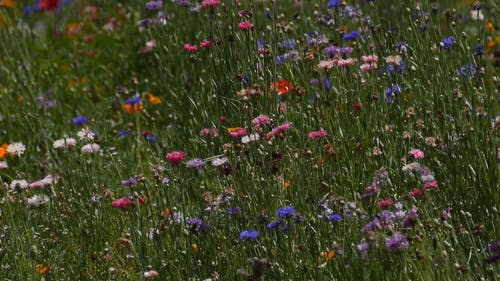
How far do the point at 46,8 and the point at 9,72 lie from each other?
354cm

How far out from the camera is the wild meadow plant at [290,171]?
2.78 m

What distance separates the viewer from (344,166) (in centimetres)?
344

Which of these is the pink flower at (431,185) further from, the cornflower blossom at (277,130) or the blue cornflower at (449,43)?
the blue cornflower at (449,43)

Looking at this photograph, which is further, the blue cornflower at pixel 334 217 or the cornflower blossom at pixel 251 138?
the cornflower blossom at pixel 251 138

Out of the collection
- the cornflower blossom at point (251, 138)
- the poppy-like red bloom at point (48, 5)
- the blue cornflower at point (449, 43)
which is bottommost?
the poppy-like red bloom at point (48, 5)

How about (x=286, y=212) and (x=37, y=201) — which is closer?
(x=286, y=212)

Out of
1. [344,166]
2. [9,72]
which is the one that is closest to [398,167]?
[344,166]

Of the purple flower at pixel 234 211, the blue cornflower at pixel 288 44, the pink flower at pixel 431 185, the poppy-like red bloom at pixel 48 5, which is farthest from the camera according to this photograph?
the poppy-like red bloom at pixel 48 5

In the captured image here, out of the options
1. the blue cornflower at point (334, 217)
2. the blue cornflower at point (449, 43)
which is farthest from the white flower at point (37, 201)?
the blue cornflower at point (449, 43)

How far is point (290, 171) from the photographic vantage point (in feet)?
10.9

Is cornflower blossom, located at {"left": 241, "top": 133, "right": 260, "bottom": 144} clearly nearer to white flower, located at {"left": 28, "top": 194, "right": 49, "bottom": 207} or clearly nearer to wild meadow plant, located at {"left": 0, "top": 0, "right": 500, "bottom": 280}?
wild meadow plant, located at {"left": 0, "top": 0, "right": 500, "bottom": 280}

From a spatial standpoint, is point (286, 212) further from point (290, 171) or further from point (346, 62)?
point (346, 62)

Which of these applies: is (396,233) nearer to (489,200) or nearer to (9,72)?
(489,200)

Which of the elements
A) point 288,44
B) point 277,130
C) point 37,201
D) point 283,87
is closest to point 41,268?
point 37,201
